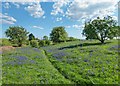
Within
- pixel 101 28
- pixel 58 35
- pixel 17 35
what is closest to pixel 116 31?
pixel 101 28

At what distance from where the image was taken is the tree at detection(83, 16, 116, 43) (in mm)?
53156

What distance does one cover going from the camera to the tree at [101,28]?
53156 mm

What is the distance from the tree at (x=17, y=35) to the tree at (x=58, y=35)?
1249 cm

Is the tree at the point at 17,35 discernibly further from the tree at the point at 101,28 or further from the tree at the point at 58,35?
the tree at the point at 101,28

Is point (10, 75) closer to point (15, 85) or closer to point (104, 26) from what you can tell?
point (15, 85)

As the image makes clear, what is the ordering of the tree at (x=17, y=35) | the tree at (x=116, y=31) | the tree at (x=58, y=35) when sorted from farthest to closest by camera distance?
the tree at (x=58, y=35), the tree at (x=17, y=35), the tree at (x=116, y=31)

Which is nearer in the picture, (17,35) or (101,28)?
(101,28)

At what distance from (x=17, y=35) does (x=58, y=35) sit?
1835 cm

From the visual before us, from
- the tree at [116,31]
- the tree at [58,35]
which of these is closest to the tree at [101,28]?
the tree at [116,31]

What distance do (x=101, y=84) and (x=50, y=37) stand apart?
73786 millimetres

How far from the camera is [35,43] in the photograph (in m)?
69.9

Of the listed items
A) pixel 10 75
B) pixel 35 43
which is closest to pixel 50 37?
pixel 35 43

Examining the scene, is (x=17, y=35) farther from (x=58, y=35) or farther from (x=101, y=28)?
(x=101, y=28)

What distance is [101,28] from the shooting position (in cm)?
5338
